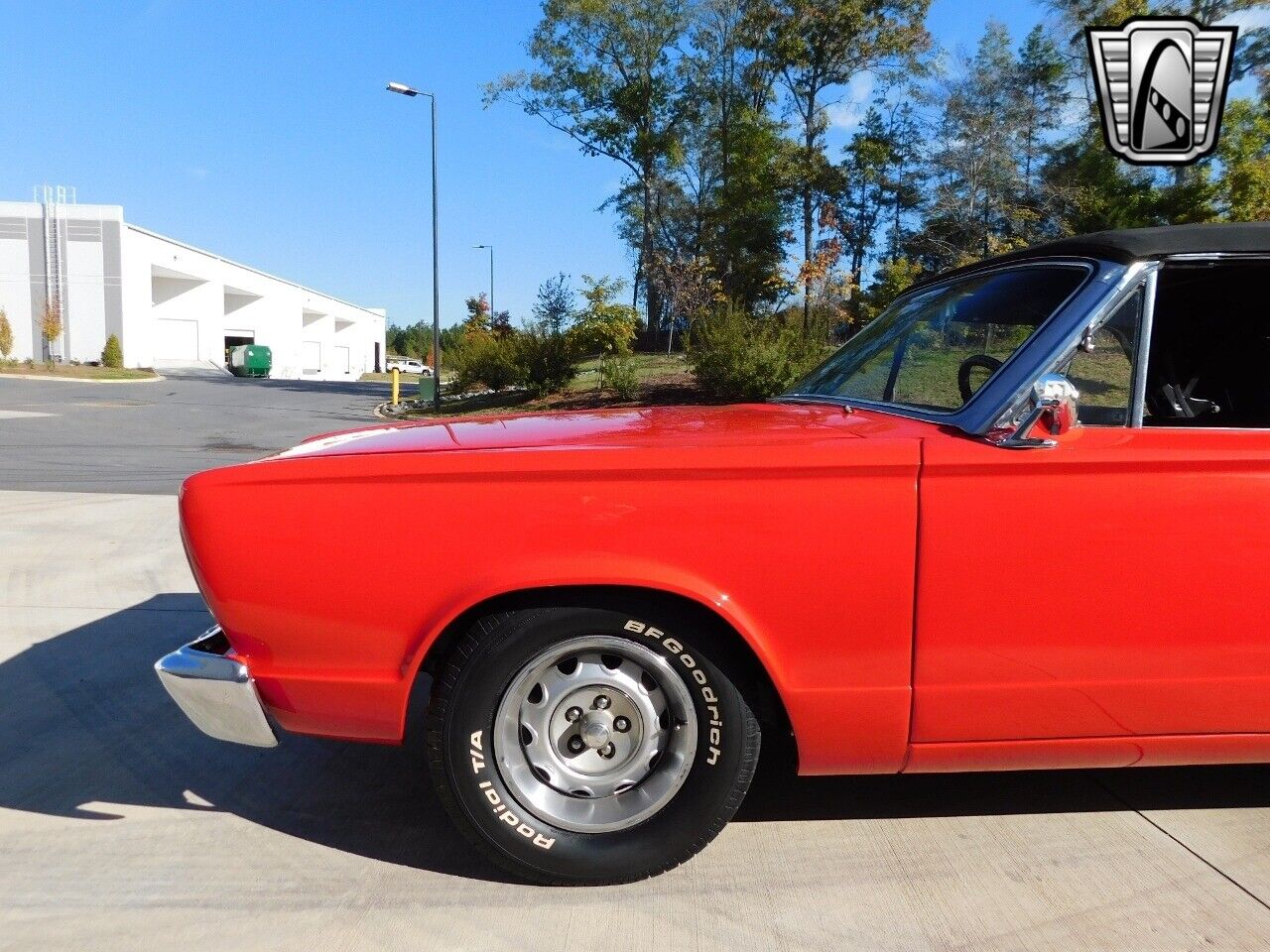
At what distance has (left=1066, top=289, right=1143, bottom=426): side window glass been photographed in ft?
8.21

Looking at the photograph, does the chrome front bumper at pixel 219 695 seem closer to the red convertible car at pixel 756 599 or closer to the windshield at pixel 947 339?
the red convertible car at pixel 756 599

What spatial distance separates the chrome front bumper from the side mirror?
1986 millimetres

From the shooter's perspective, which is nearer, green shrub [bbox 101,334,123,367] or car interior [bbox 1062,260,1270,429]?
car interior [bbox 1062,260,1270,429]

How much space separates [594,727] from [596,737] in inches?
1.1

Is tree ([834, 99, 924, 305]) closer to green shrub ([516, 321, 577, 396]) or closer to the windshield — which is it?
green shrub ([516, 321, 577, 396])

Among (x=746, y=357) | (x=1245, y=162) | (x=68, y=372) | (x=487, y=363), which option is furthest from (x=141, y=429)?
(x=68, y=372)

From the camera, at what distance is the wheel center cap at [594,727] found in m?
2.48

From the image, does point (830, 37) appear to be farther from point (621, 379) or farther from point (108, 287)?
point (108, 287)

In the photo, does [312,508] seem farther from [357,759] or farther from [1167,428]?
[1167,428]

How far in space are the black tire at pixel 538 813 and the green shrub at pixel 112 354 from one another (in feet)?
173

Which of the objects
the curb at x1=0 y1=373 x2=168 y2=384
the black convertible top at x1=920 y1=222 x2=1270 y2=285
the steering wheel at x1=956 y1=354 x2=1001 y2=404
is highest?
the black convertible top at x1=920 y1=222 x2=1270 y2=285

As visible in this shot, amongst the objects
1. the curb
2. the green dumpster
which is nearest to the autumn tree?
the curb

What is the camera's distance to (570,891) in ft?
8.21

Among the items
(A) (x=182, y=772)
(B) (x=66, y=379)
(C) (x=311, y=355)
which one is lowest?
(A) (x=182, y=772)
